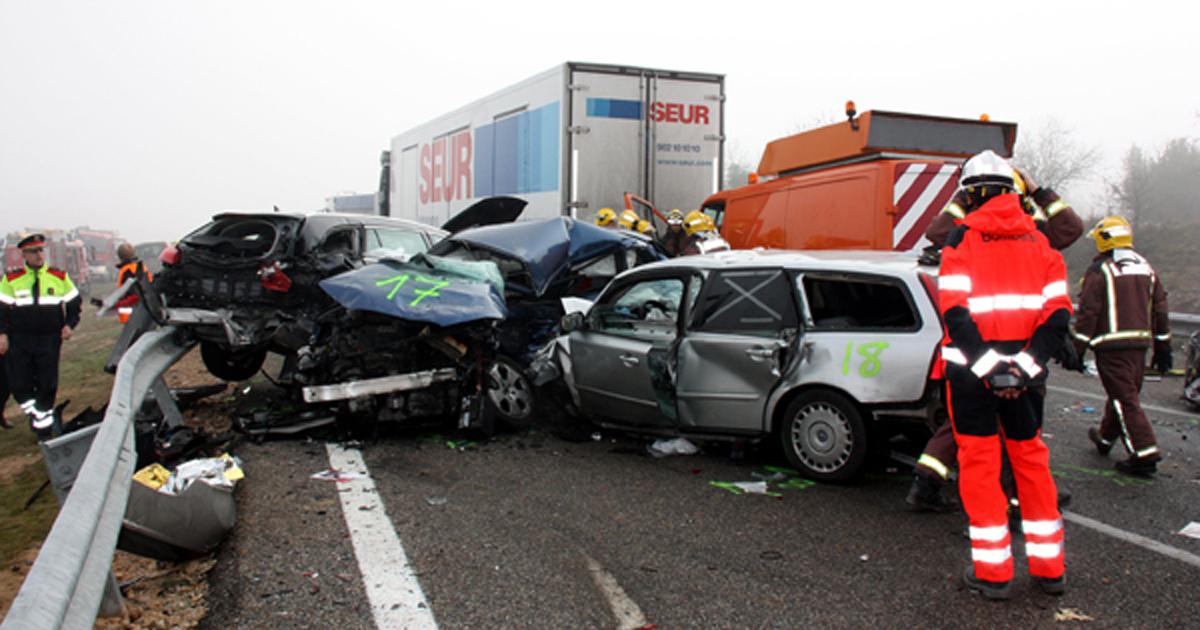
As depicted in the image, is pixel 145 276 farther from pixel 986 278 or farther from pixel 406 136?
pixel 406 136

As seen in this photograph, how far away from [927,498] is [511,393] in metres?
3.26

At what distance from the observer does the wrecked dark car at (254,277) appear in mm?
6793

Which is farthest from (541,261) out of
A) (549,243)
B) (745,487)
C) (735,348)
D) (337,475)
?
(745,487)

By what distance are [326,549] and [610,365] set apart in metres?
2.63

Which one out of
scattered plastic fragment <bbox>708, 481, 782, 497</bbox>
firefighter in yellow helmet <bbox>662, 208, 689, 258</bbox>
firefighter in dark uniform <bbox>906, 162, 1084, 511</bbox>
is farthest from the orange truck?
scattered plastic fragment <bbox>708, 481, 782, 497</bbox>

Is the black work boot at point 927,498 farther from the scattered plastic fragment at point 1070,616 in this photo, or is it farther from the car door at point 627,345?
the car door at point 627,345

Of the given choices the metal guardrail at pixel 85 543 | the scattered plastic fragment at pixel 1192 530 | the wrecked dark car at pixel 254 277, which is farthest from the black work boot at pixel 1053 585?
the wrecked dark car at pixel 254 277

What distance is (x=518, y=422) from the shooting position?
646 cm

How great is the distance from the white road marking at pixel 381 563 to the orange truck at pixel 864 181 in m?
5.46

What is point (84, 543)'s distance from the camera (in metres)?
2.39

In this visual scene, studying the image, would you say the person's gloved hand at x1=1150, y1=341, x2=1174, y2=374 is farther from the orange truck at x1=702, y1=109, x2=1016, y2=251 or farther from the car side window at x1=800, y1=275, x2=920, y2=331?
the car side window at x1=800, y1=275, x2=920, y2=331

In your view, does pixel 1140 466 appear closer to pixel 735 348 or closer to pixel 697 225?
pixel 735 348

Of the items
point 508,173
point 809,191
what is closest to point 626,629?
point 809,191

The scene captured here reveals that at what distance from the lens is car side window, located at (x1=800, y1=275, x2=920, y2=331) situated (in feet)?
15.9
